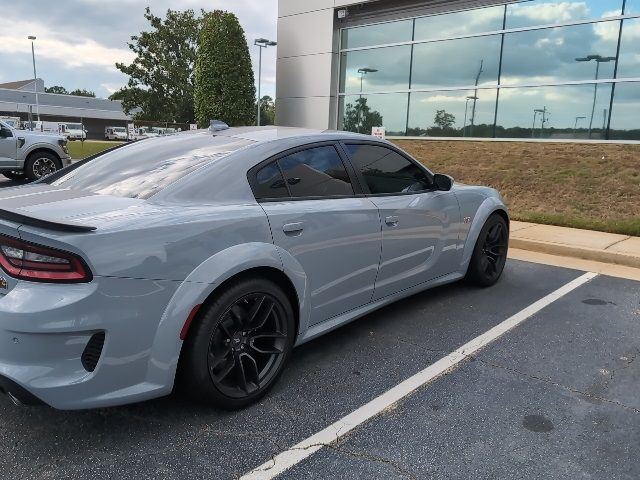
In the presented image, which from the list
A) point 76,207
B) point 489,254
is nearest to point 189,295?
point 76,207

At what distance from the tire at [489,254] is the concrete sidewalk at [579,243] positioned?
207cm

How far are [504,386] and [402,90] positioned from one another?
1395cm

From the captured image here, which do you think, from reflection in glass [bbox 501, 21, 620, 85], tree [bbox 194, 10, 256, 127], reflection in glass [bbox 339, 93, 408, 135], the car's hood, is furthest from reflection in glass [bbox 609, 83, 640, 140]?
tree [bbox 194, 10, 256, 127]

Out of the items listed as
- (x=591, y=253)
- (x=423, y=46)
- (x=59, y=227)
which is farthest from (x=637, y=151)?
(x=59, y=227)

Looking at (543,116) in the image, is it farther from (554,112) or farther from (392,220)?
(392,220)

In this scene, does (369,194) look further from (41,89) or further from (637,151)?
(41,89)

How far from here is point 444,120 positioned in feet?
49.6

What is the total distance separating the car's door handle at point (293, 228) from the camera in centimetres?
294

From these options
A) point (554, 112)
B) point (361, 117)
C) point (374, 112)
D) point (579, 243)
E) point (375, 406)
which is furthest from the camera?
point (361, 117)

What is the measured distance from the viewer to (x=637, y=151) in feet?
36.1

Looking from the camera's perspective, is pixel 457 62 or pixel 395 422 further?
pixel 457 62

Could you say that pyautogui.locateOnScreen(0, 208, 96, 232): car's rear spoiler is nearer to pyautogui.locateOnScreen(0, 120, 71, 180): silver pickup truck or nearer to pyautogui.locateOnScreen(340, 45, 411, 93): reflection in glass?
pyautogui.locateOnScreen(0, 120, 71, 180): silver pickup truck

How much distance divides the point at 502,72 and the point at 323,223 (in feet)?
40.9

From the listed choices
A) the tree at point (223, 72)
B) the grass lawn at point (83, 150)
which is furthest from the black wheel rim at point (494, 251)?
the tree at point (223, 72)
